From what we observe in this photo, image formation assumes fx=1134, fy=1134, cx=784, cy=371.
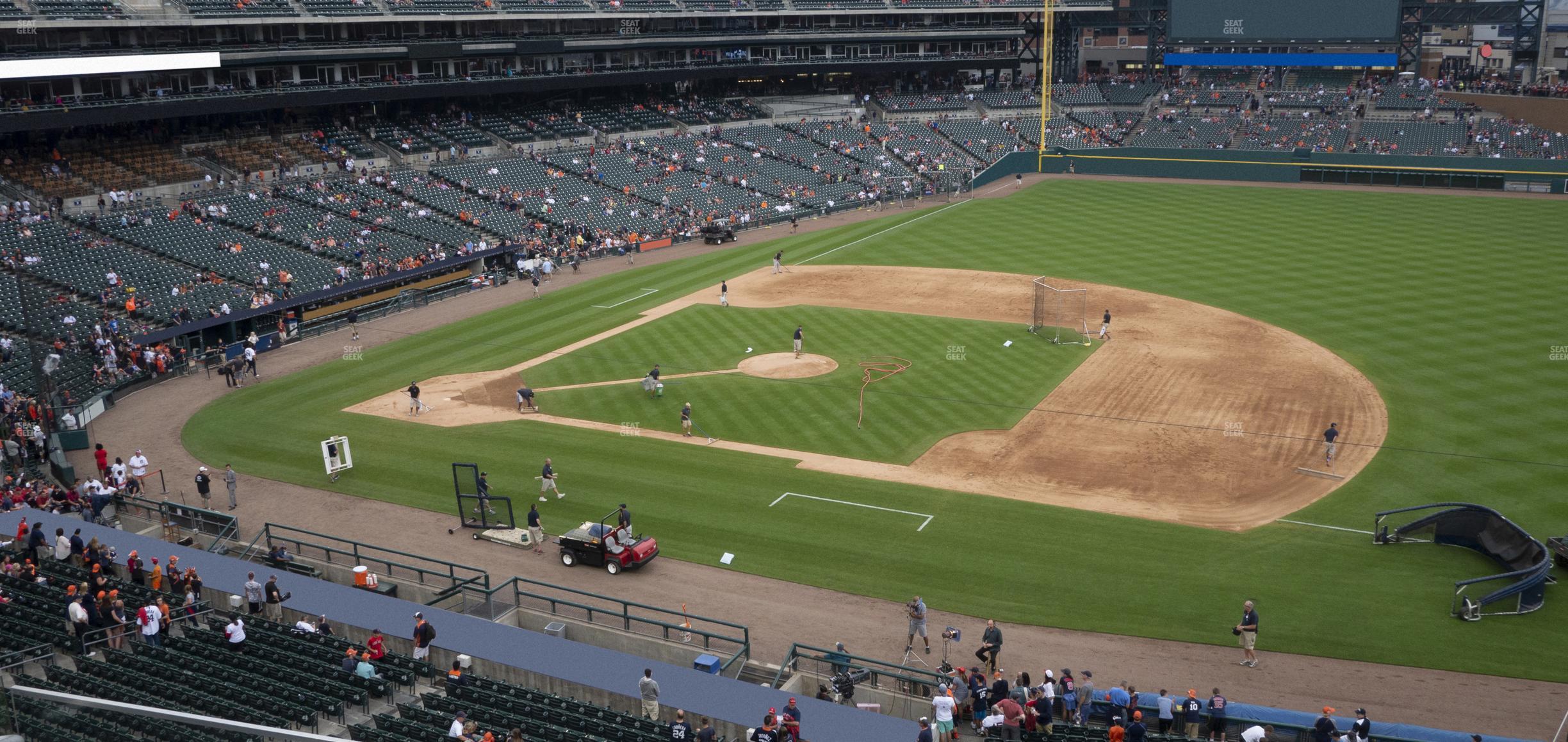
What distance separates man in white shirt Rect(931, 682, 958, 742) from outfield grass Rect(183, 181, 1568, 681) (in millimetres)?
5905

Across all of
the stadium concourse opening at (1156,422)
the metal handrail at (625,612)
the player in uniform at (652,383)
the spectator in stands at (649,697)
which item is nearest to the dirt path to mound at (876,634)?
the metal handrail at (625,612)

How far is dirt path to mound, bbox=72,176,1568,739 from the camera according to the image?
21.0 meters

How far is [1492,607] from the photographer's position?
78.8ft

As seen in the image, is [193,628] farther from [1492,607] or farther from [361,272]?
[361,272]

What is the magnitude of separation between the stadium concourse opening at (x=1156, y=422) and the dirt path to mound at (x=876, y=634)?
20.9 feet

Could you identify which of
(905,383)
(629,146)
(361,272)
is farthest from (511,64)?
(905,383)

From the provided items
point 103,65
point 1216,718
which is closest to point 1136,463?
point 1216,718

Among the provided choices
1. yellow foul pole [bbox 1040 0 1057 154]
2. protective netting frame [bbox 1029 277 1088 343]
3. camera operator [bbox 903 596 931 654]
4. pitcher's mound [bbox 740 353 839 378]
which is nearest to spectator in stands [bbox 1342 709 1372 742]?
camera operator [bbox 903 596 931 654]

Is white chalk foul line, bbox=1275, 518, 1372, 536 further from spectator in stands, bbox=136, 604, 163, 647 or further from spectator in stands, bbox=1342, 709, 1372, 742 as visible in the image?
spectator in stands, bbox=136, 604, 163, 647

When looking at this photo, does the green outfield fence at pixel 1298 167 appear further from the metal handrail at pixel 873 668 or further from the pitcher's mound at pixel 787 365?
the metal handrail at pixel 873 668

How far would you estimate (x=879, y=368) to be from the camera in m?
41.8

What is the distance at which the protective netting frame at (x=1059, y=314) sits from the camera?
44.8 meters

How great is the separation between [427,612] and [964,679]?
1083 centimetres

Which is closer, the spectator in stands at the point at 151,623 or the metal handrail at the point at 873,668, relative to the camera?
the metal handrail at the point at 873,668
